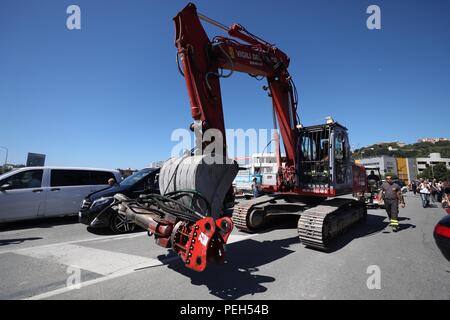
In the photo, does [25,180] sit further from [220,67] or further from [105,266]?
[220,67]

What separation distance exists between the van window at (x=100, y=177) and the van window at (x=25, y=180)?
5.29ft

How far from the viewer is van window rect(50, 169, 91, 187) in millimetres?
8398

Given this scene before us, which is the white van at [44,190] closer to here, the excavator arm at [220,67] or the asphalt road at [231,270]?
the asphalt road at [231,270]

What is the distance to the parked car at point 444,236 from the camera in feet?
10.4

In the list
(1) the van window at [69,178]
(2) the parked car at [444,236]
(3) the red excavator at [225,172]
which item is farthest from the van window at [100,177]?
(2) the parked car at [444,236]

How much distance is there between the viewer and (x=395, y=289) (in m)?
3.45

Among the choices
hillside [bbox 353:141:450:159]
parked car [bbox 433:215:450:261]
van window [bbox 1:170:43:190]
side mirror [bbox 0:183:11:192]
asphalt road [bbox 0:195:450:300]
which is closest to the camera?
parked car [bbox 433:215:450:261]

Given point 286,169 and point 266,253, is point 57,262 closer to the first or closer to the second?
point 266,253

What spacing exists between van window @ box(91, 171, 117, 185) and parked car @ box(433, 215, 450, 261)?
9.63m

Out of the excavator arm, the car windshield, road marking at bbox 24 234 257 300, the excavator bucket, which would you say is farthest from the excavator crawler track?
the car windshield

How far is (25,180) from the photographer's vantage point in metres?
7.87

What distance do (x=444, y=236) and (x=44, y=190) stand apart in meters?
10.1

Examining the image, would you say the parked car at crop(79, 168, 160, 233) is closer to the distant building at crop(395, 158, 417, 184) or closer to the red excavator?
the red excavator

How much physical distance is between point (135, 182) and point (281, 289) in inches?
226
